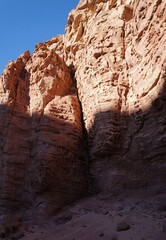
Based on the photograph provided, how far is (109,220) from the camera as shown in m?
7.63

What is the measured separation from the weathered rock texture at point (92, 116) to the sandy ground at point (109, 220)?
63 centimetres

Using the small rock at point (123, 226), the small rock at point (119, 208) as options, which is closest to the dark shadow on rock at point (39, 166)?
the small rock at point (119, 208)

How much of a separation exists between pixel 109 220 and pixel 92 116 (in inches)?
192

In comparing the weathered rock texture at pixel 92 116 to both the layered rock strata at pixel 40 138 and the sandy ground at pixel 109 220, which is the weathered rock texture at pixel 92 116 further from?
the sandy ground at pixel 109 220

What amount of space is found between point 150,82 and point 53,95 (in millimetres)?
4893

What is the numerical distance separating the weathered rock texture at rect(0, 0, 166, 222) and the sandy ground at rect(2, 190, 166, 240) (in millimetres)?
633

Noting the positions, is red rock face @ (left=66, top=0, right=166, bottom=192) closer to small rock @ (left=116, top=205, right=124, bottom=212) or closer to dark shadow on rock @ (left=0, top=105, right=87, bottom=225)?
dark shadow on rock @ (left=0, top=105, right=87, bottom=225)

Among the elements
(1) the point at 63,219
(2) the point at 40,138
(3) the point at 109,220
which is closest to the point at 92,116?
(2) the point at 40,138

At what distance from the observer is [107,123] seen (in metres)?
→ 10.6

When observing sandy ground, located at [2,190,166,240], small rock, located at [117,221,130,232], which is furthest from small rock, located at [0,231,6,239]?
small rock, located at [117,221,130,232]

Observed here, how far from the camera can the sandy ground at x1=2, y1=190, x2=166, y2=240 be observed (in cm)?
646

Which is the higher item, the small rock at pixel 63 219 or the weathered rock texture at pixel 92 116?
the weathered rock texture at pixel 92 116

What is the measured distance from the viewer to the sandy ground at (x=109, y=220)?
6461 millimetres

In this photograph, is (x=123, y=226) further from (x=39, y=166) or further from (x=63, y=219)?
(x=39, y=166)
